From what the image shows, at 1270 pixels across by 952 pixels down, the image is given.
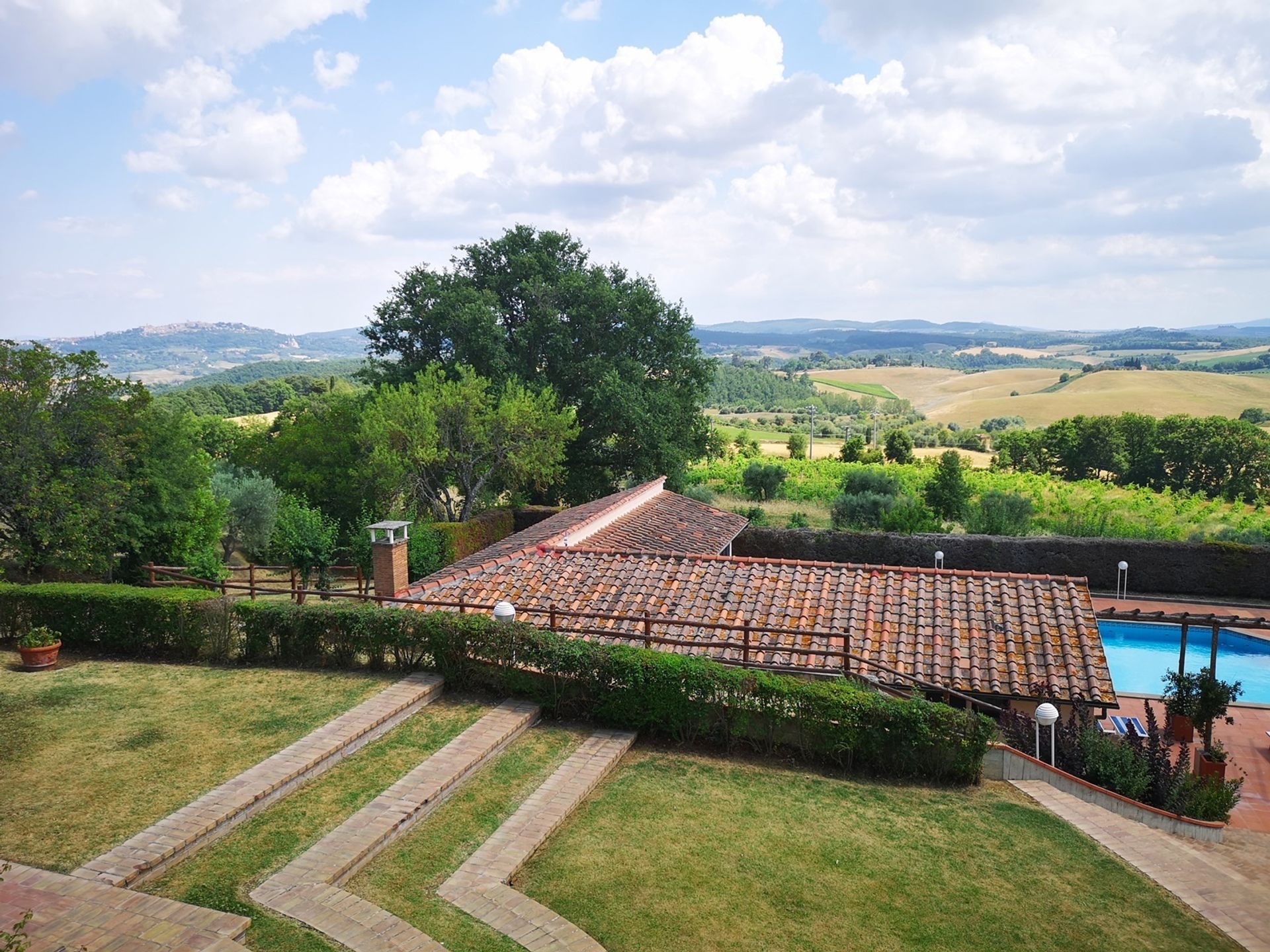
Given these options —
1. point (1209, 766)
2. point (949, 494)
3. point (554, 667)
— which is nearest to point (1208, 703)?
point (1209, 766)

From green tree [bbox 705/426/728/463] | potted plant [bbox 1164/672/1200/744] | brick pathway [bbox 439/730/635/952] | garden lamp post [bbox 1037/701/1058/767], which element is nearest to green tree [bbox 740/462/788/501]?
green tree [bbox 705/426/728/463]

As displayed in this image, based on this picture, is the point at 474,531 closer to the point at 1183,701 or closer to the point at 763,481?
the point at 763,481

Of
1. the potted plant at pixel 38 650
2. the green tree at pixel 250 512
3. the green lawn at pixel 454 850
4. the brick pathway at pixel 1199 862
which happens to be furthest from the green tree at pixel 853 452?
the potted plant at pixel 38 650

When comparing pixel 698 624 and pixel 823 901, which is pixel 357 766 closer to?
pixel 698 624

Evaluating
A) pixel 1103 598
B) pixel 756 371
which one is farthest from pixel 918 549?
pixel 756 371

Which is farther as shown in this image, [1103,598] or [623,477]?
[623,477]

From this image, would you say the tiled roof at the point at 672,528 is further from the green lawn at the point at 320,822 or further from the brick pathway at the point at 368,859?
the brick pathway at the point at 368,859

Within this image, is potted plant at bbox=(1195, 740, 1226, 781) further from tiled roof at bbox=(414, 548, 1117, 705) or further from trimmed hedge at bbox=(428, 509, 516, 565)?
trimmed hedge at bbox=(428, 509, 516, 565)
